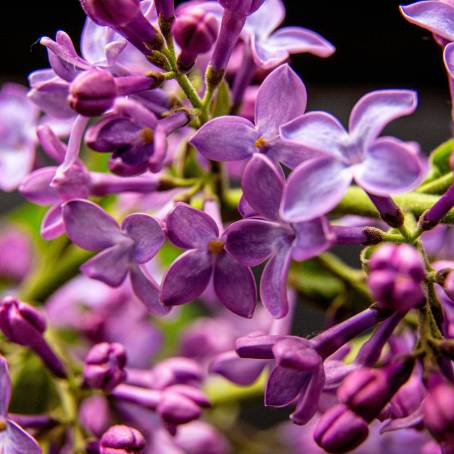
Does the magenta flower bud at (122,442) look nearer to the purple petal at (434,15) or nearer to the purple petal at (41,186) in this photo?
the purple petal at (41,186)

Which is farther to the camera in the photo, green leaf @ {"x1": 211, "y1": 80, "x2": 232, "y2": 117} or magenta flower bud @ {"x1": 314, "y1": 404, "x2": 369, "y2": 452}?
green leaf @ {"x1": 211, "y1": 80, "x2": 232, "y2": 117}

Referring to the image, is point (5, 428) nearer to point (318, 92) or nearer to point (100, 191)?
point (100, 191)

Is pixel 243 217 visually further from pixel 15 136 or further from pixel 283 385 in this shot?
pixel 15 136

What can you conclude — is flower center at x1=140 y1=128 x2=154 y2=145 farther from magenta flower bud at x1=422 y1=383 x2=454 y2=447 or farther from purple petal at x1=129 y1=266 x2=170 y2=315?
magenta flower bud at x1=422 y1=383 x2=454 y2=447

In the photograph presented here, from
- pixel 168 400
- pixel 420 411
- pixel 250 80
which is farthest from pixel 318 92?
pixel 420 411

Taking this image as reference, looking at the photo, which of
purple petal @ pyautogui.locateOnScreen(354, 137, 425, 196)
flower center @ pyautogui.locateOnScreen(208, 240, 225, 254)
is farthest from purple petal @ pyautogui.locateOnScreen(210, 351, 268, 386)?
purple petal @ pyautogui.locateOnScreen(354, 137, 425, 196)

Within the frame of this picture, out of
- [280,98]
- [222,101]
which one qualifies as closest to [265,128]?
[280,98]

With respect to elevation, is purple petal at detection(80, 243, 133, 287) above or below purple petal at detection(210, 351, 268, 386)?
above
